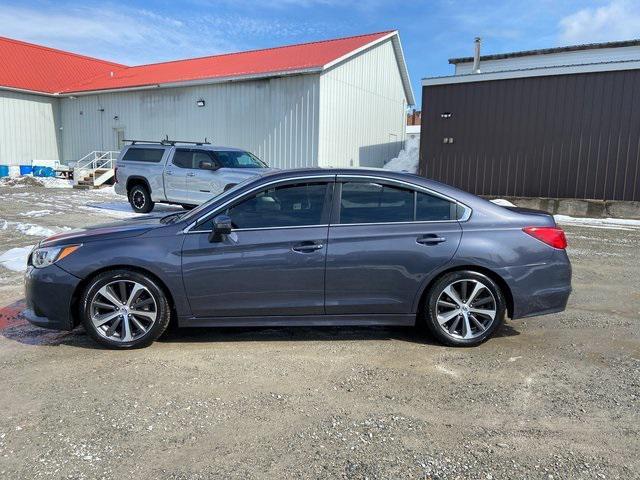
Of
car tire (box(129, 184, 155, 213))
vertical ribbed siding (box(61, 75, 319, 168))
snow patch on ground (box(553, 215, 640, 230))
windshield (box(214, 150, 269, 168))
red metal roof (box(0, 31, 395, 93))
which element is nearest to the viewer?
windshield (box(214, 150, 269, 168))

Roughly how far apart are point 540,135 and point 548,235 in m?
12.8

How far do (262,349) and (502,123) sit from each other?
47.2ft

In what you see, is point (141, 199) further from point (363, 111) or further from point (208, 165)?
point (363, 111)

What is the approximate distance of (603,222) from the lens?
14.0 m

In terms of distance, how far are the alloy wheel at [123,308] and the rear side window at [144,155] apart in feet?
32.0

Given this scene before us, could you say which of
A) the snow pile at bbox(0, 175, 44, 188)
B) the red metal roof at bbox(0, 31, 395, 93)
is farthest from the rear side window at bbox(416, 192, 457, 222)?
the snow pile at bbox(0, 175, 44, 188)

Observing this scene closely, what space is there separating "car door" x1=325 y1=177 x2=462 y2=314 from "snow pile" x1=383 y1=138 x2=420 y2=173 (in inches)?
722

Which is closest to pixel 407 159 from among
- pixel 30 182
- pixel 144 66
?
pixel 30 182

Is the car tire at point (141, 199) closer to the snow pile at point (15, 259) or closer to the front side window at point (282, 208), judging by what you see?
the snow pile at point (15, 259)

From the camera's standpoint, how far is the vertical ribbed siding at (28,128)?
27.2 meters

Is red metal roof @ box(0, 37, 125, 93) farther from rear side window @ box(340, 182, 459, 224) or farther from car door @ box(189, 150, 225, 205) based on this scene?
rear side window @ box(340, 182, 459, 224)

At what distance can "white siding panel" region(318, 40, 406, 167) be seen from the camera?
67.3 feet

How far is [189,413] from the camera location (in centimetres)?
331

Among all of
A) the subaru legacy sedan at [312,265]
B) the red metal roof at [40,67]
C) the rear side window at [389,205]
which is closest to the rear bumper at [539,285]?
the subaru legacy sedan at [312,265]
